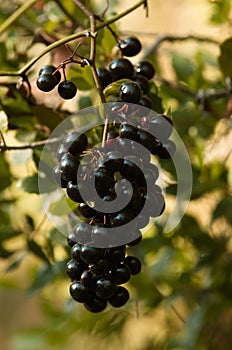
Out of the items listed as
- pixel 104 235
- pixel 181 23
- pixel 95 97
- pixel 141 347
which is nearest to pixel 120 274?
pixel 104 235

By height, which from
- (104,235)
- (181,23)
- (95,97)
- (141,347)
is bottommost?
(141,347)

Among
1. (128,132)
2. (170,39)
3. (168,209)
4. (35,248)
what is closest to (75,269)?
(128,132)

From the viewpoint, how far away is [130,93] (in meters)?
0.57

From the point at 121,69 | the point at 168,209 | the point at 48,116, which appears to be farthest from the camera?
the point at 168,209

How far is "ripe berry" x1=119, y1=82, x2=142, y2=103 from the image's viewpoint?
1.86 feet

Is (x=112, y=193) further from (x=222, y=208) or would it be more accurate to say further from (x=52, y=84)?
(x=222, y=208)

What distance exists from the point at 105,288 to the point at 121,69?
8.5 inches

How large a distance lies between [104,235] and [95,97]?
1.33ft

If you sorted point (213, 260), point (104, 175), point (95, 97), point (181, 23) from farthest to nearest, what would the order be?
point (181, 23) → point (213, 260) → point (95, 97) → point (104, 175)

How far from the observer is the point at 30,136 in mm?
807

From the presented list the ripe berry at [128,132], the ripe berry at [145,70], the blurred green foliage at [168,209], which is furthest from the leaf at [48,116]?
the ripe berry at [128,132]

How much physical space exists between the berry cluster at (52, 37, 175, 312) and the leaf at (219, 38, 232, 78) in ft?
0.80

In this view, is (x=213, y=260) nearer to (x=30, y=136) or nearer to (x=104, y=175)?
(x=30, y=136)

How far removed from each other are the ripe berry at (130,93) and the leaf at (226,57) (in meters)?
0.26
